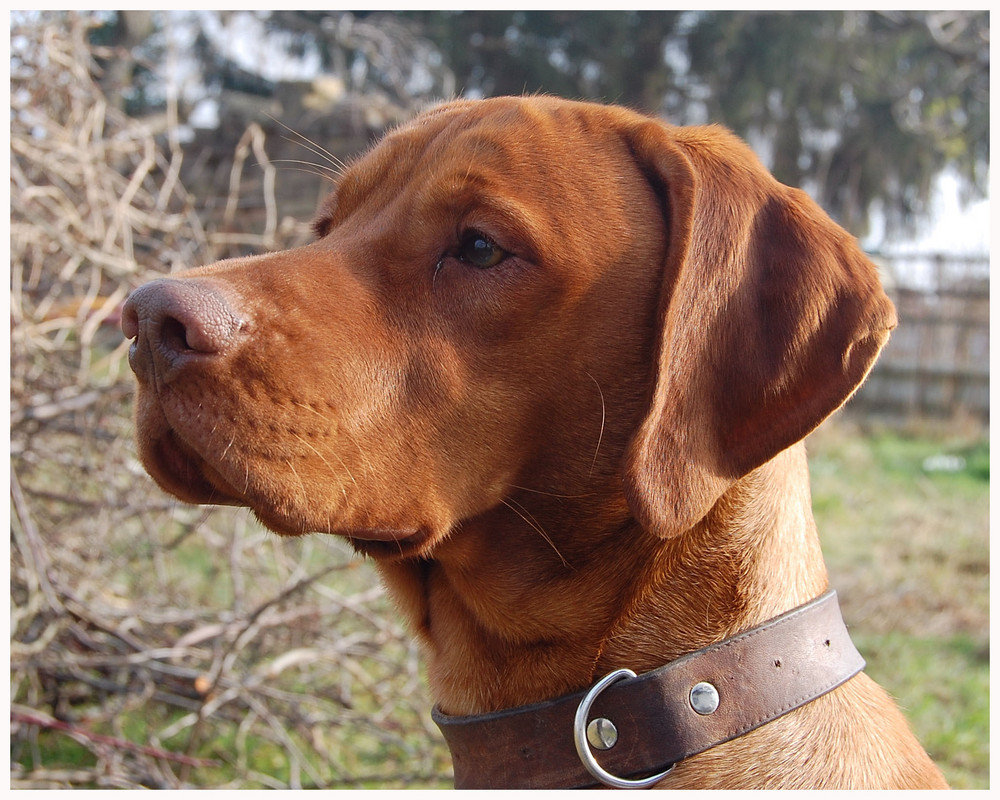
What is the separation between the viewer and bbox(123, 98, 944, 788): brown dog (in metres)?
1.87

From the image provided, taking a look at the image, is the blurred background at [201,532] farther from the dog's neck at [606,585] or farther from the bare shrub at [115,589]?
the dog's neck at [606,585]

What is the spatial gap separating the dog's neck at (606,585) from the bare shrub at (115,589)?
66.8 inches

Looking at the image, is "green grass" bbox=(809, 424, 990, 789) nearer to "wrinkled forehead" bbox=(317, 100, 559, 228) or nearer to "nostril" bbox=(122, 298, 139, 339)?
"wrinkled forehead" bbox=(317, 100, 559, 228)

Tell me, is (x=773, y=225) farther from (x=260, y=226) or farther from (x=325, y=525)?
(x=260, y=226)

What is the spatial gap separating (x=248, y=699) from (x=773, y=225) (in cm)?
311

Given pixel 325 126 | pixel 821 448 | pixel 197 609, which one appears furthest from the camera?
pixel 821 448

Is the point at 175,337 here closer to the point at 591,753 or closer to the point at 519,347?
the point at 519,347

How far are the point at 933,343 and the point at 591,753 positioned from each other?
13042 millimetres

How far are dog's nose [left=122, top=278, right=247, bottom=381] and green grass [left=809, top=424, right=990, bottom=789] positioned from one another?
4.02 m

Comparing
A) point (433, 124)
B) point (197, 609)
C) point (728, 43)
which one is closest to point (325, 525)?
point (433, 124)

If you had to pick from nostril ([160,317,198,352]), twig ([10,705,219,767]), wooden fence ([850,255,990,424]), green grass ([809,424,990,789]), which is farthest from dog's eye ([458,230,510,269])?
wooden fence ([850,255,990,424])

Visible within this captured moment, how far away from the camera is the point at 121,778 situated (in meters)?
3.57

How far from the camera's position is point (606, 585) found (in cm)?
208

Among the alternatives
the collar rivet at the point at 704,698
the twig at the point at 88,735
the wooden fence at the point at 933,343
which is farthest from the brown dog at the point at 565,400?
the wooden fence at the point at 933,343
